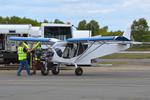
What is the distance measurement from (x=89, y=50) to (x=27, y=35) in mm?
6232

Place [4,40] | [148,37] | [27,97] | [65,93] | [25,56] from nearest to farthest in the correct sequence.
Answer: [27,97], [65,93], [25,56], [4,40], [148,37]

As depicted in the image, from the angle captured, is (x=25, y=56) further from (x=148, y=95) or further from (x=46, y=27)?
(x=148, y=95)

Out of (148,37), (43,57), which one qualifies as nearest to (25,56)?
(43,57)

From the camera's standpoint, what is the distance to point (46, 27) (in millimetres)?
31641

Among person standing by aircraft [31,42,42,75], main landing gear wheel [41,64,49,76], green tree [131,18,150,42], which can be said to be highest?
green tree [131,18,150,42]

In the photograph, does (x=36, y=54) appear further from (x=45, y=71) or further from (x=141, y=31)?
(x=141, y=31)

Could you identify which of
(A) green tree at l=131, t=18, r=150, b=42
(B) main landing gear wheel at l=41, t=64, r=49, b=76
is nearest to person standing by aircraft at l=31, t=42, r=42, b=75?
(B) main landing gear wheel at l=41, t=64, r=49, b=76

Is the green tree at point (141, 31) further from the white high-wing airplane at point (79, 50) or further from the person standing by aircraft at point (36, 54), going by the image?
the white high-wing airplane at point (79, 50)

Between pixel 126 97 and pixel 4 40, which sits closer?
pixel 126 97

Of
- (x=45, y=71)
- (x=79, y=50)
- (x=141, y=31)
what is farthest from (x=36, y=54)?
(x=141, y=31)

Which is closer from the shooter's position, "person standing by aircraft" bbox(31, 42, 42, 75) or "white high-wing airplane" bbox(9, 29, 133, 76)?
"white high-wing airplane" bbox(9, 29, 133, 76)

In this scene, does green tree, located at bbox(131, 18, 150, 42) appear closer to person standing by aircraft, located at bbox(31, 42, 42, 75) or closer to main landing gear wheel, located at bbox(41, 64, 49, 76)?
person standing by aircraft, located at bbox(31, 42, 42, 75)

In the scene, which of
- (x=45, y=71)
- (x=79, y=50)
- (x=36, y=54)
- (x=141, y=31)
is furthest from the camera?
(x=141, y=31)

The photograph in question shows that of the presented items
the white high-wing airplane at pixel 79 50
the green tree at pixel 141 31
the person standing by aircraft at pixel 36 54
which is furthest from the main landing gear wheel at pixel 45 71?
the green tree at pixel 141 31
